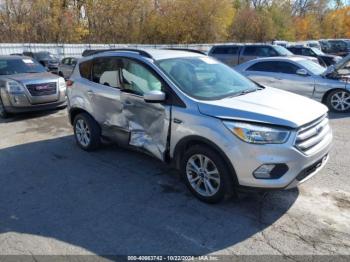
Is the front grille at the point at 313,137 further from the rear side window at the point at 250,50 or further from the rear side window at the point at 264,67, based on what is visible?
the rear side window at the point at 250,50

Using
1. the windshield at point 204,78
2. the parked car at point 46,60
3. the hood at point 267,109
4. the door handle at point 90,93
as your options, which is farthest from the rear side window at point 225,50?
the hood at point 267,109

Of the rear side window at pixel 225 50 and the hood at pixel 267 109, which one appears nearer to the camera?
the hood at pixel 267 109

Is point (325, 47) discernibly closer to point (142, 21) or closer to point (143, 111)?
point (142, 21)

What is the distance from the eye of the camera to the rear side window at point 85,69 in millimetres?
5569

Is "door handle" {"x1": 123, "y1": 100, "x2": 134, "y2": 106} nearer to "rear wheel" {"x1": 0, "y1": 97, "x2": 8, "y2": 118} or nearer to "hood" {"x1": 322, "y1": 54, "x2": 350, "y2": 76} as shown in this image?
"rear wheel" {"x1": 0, "y1": 97, "x2": 8, "y2": 118}

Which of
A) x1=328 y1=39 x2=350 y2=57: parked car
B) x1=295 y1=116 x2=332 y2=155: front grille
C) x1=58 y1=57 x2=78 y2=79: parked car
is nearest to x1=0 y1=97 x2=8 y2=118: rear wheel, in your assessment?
x1=58 y1=57 x2=78 y2=79: parked car

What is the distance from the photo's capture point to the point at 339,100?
8.34 m

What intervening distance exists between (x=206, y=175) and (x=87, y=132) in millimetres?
2691

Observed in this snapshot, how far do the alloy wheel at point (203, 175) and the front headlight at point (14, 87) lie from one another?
5.98m

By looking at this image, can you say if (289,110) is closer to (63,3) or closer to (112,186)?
(112,186)

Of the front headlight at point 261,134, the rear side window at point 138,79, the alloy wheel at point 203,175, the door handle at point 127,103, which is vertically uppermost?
the rear side window at point 138,79

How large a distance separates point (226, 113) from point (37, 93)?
6.33 metres

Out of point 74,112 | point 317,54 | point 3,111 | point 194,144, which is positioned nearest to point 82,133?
point 74,112

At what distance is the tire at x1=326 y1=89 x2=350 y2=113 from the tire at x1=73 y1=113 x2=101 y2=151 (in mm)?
6150
